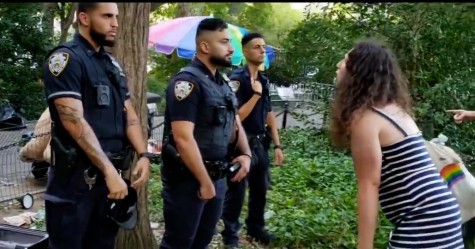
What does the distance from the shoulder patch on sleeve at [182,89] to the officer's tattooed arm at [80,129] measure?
61cm

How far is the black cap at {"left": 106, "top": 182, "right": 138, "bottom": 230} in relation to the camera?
3113 mm

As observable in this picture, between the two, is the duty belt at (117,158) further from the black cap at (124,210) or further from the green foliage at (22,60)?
the green foliage at (22,60)

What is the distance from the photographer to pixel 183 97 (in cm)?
333

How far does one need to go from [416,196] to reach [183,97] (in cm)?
137

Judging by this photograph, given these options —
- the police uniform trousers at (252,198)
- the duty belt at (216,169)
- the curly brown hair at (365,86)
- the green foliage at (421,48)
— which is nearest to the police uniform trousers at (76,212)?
the duty belt at (216,169)

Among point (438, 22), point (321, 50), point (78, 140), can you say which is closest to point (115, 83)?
point (78, 140)

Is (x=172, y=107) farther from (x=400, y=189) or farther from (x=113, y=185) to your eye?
(x=400, y=189)

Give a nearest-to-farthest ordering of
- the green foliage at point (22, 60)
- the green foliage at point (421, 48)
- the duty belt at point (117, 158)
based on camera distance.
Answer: the duty belt at point (117, 158), the green foliage at point (421, 48), the green foliage at point (22, 60)

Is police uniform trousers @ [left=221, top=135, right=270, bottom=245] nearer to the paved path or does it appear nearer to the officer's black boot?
the officer's black boot

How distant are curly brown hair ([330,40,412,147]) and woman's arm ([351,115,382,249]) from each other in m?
0.08

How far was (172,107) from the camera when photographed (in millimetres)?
3377

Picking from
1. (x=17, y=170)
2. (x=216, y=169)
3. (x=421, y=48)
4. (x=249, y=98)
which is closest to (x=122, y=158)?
(x=216, y=169)

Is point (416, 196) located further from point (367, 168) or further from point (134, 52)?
point (134, 52)

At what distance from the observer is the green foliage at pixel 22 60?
464 inches
